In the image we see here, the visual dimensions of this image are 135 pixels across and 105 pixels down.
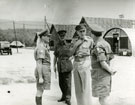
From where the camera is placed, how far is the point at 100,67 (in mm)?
2812

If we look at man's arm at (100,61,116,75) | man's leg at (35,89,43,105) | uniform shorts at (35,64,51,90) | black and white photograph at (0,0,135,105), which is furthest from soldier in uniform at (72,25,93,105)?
man's leg at (35,89,43,105)

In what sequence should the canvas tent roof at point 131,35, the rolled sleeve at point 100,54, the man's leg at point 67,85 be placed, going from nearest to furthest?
the rolled sleeve at point 100,54
the man's leg at point 67,85
the canvas tent roof at point 131,35

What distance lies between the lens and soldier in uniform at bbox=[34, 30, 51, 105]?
2.75 meters

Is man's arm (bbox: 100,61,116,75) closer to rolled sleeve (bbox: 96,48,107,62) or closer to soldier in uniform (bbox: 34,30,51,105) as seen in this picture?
rolled sleeve (bbox: 96,48,107,62)

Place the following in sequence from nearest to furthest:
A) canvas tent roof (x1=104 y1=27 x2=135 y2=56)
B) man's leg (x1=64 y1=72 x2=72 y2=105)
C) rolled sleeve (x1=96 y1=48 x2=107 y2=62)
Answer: rolled sleeve (x1=96 y1=48 x2=107 y2=62)
man's leg (x1=64 y1=72 x2=72 y2=105)
canvas tent roof (x1=104 y1=27 x2=135 y2=56)

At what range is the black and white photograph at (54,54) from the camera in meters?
2.78

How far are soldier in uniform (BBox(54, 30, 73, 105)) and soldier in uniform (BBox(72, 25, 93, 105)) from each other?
0.07m

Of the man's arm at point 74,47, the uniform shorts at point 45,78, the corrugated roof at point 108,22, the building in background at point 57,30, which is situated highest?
the corrugated roof at point 108,22

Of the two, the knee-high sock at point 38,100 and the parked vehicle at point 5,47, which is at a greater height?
the parked vehicle at point 5,47

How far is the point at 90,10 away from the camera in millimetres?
2943

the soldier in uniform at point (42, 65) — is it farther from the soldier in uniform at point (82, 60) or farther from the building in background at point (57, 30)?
the soldier in uniform at point (82, 60)

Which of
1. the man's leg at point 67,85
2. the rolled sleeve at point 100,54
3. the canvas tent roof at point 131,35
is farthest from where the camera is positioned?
the canvas tent roof at point 131,35

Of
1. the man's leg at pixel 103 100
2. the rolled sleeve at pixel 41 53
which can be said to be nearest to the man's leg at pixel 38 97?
the rolled sleeve at pixel 41 53

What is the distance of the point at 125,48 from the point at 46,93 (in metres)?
0.91
